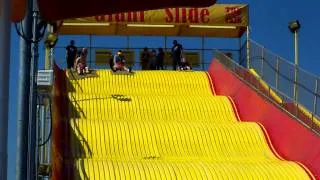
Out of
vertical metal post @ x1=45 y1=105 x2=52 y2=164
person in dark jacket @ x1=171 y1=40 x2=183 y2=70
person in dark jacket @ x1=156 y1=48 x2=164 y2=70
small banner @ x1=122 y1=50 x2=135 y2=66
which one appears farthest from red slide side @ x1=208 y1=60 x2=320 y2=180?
vertical metal post @ x1=45 y1=105 x2=52 y2=164

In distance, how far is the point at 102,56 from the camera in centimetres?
2536

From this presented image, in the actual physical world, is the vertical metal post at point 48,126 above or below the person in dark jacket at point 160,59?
below

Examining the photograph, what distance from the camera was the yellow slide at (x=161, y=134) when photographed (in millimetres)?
14219

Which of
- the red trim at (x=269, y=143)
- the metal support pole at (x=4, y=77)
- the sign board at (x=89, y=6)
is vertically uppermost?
the sign board at (x=89, y=6)

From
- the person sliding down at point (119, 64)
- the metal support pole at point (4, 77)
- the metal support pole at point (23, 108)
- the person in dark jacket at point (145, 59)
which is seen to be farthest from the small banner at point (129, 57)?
the metal support pole at point (4, 77)

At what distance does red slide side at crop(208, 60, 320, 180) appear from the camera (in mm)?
14648

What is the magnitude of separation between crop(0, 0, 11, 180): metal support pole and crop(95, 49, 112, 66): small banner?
20219 mm

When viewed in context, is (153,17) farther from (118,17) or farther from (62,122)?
(62,122)

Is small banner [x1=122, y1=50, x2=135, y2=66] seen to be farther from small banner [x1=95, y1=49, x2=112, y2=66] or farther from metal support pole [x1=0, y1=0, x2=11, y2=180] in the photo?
metal support pole [x1=0, y1=0, x2=11, y2=180]

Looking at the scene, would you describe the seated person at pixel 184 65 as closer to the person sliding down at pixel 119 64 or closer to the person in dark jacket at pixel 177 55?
the person in dark jacket at pixel 177 55

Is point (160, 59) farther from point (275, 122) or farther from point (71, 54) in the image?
point (275, 122)

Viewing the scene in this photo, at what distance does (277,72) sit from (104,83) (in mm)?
5351

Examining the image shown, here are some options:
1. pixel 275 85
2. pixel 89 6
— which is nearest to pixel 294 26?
pixel 275 85

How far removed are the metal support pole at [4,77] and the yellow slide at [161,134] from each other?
364 inches
